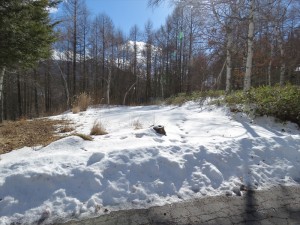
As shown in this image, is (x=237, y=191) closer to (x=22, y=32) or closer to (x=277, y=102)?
(x=277, y=102)

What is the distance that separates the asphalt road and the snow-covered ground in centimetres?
13

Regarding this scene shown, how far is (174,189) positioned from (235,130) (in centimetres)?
248

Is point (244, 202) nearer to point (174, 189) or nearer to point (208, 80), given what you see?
point (174, 189)

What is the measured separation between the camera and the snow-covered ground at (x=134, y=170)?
9.25 feet

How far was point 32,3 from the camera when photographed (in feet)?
22.4

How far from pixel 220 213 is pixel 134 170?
4.04 ft

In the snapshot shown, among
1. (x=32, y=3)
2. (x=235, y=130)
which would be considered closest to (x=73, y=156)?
(x=235, y=130)

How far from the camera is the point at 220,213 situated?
2.78m

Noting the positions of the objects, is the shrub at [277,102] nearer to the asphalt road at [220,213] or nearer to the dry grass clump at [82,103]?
the asphalt road at [220,213]

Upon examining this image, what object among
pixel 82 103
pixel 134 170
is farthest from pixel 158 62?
pixel 134 170

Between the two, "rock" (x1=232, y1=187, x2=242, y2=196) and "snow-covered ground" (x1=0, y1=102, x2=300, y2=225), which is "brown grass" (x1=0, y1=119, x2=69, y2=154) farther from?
"rock" (x1=232, y1=187, x2=242, y2=196)

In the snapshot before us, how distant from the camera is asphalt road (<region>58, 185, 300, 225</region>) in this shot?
2.61 m

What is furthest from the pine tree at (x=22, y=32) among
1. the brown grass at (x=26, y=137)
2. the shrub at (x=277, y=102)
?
the shrub at (x=277, y=102)

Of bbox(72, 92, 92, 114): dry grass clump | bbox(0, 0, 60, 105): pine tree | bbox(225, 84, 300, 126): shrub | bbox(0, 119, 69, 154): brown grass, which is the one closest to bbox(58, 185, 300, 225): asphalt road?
bbox(0, 119, 69, 154): brown grass
